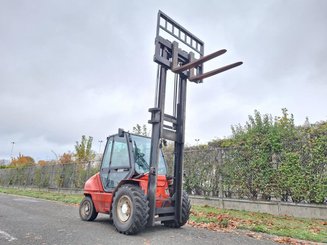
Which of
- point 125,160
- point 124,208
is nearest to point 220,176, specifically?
point 125,160

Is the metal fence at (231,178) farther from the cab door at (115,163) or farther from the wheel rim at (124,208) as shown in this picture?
the wheel rim at (124,208)

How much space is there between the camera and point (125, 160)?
600cm

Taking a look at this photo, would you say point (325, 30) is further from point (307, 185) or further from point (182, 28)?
point (182, 28)

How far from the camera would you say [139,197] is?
15.8ft

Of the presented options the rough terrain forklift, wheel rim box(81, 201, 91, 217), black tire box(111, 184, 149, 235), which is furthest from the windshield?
wheel rim box(81, 201, 91, 217)

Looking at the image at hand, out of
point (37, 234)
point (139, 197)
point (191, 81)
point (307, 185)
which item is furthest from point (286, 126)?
point (37, 234)

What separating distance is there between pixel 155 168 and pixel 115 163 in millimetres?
1581

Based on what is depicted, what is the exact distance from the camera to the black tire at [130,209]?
4703 millimetres

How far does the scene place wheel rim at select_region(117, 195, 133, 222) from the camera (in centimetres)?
500

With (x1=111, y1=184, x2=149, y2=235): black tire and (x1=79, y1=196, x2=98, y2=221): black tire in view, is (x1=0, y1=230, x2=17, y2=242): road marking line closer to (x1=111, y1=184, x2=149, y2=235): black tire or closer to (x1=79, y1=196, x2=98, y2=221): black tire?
(x1=111, y1=184, x2=149, y2=235): black tire

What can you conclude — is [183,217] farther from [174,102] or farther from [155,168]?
[174,102]

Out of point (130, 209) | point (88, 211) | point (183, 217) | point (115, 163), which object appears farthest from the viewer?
point (88, 211)

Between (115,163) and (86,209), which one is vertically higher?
(115,163)

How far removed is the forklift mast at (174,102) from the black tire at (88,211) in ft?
6.83
